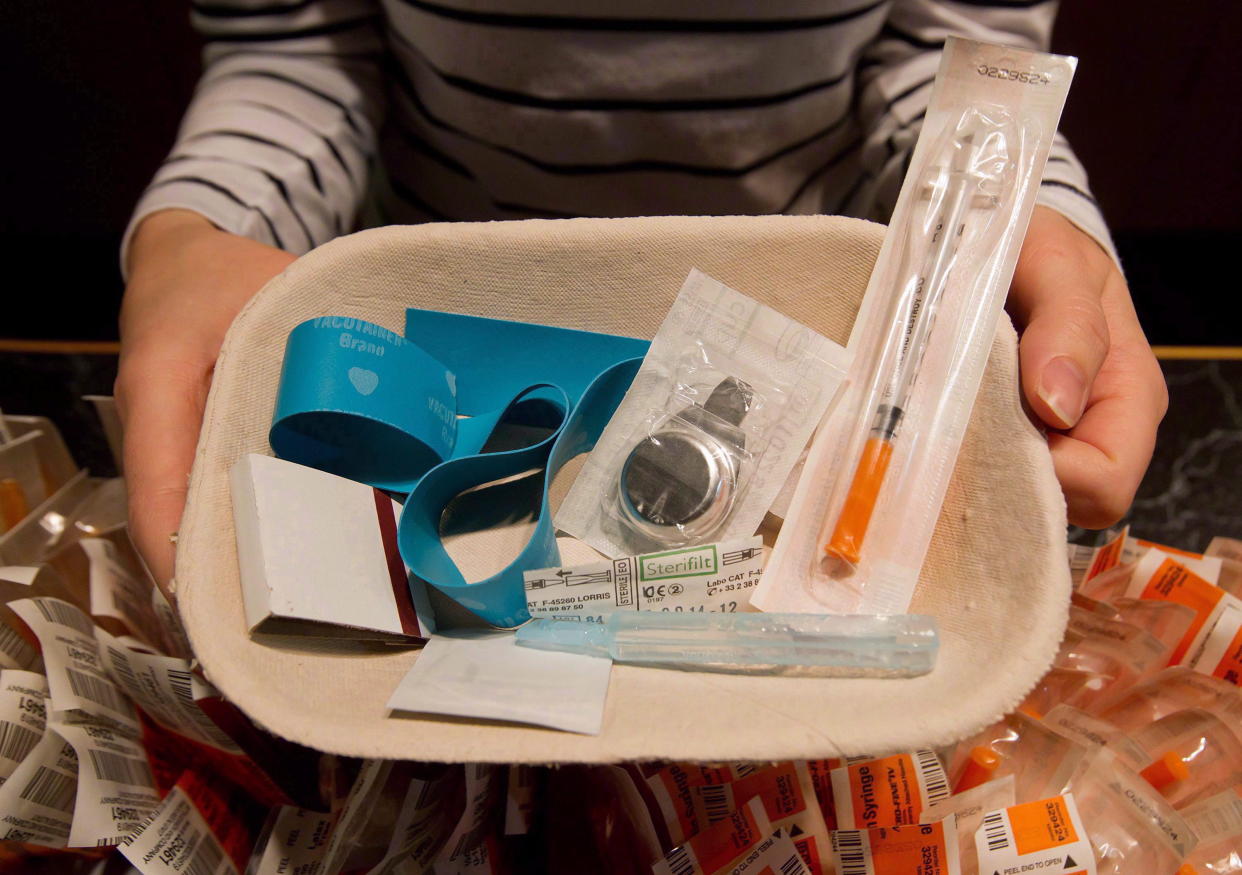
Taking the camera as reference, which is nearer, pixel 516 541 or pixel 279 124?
pixel 516 541

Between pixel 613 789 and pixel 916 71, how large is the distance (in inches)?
18.7

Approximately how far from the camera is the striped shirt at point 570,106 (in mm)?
487

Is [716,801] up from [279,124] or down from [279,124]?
down

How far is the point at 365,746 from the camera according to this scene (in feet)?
0.84

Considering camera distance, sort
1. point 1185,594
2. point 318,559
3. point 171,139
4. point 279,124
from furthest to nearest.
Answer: point 171,139, point 279,124, point 1185,594, point 318,559

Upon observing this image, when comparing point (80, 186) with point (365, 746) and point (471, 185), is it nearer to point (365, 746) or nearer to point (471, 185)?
point (471, 185)

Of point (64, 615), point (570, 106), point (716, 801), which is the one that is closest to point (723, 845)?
point (716, 801)

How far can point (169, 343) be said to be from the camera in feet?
1.30

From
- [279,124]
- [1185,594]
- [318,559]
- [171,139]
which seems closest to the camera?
[318,559]

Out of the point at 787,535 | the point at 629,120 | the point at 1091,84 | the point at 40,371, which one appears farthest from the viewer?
the point at 1091,84

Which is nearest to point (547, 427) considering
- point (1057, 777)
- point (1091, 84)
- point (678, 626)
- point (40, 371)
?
point (678, 626)

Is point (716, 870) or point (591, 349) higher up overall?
point (591, 349)

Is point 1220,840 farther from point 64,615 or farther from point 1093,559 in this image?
point 64,615

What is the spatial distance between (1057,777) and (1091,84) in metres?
0.88
